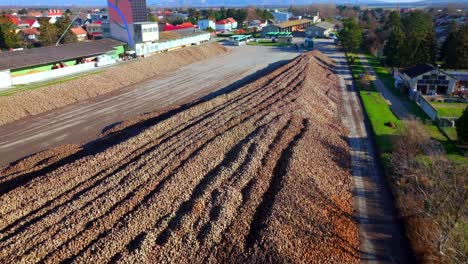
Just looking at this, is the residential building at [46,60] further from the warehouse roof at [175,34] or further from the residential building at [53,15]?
the residential building at [53,15]

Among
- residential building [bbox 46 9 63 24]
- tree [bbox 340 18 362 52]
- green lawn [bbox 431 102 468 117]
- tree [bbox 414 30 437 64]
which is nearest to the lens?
green lawn [bbox 431 102 468 117]

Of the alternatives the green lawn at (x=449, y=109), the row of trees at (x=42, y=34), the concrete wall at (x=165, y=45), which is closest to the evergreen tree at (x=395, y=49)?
the green lawn at (x=449, y=109)

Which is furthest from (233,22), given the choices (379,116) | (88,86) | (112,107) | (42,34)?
(379,116)

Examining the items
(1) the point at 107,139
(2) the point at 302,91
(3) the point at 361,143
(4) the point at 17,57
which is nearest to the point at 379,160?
(3) the point at 361,143

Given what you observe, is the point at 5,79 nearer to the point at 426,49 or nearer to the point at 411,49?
the point at 411,49

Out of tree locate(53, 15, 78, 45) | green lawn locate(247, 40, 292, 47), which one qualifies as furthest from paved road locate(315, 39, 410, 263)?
tree locate(53, 15, 78, 45)

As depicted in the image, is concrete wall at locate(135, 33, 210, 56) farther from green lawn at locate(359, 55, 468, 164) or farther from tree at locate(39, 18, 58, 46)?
green lawn at locate(359, 55, 468, 164)

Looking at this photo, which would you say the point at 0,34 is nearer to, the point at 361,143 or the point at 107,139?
the point at 107,139
